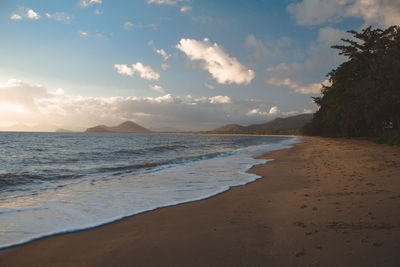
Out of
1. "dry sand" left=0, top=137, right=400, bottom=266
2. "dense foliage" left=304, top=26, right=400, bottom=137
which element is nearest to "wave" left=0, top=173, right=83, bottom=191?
"dry sand" left=0, top=137, right=400, bottom=266

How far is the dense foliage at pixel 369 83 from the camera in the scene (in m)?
21.7

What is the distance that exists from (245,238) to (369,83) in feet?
100

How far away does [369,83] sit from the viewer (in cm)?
2664

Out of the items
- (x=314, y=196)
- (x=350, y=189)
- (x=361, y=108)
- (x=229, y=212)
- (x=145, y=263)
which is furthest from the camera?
(x=361, y=108)

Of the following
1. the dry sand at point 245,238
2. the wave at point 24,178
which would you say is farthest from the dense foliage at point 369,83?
the wave at point 24,178

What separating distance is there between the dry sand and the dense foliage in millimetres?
21639

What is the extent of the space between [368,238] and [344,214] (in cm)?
124

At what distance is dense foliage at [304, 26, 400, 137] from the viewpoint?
21672 mm

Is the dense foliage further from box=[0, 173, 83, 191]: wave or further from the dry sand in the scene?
box=[0, 173, 83, 191]: wave

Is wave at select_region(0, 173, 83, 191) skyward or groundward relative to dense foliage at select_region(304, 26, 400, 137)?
groundward

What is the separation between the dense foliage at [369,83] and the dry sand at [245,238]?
2164 centimetres

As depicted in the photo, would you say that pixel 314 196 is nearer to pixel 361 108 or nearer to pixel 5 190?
pixel 5 190

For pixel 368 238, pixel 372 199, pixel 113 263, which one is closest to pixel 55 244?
pixel 113 263

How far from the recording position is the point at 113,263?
10.5 feet
